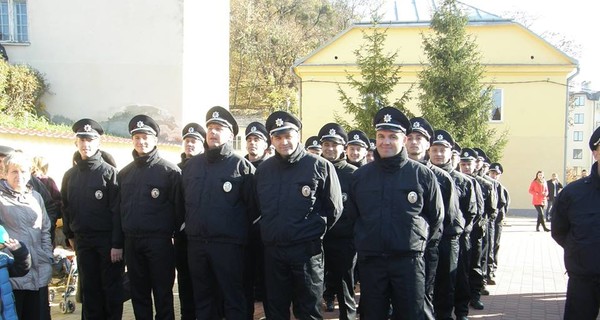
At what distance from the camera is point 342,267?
6.38 metres

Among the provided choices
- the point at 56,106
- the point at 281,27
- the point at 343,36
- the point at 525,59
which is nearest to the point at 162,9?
the point at 56,106

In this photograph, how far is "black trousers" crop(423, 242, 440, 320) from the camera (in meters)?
4.86

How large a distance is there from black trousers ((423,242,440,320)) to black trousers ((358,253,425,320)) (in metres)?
0.16

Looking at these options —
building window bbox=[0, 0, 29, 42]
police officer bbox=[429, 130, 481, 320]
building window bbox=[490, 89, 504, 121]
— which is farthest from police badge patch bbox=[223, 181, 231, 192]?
building window bbox=[490, 89, 504, 121]

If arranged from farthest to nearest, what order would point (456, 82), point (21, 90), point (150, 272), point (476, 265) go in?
point (21, 90) < point (456, 82) < point (476, 265) < point (150, 272)

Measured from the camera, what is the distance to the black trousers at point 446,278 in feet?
20.1

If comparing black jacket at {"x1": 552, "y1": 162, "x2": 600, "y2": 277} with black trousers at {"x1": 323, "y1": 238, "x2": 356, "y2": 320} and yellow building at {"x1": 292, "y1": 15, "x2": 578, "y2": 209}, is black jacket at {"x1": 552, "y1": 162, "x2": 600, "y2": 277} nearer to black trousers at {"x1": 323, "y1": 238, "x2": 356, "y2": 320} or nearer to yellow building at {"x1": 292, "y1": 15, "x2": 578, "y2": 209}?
black trousers at {"x1": 323, "y1": 238, "x2": 356, "y2": 320}

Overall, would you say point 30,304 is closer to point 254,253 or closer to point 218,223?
point 218,223

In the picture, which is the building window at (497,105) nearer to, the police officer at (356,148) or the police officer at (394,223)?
the police officer at (356,148)

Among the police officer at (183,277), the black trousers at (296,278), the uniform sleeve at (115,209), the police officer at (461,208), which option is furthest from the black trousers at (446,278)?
the uniform sleeve at (115,209)

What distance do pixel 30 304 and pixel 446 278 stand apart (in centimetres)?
410

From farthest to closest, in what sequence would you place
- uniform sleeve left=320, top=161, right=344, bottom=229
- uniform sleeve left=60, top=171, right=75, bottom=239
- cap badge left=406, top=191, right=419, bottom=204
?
uniform sleeve left=60, top=171, right=75, bottom=239 < uniform sleeve left=320, top=161, right=344, bottom=229 < cap badge left=406, top=191, right=419, bottom=204

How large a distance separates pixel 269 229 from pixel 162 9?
721 inches

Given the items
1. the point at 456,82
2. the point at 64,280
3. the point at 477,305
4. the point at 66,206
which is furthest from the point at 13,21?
the point at 477,305
